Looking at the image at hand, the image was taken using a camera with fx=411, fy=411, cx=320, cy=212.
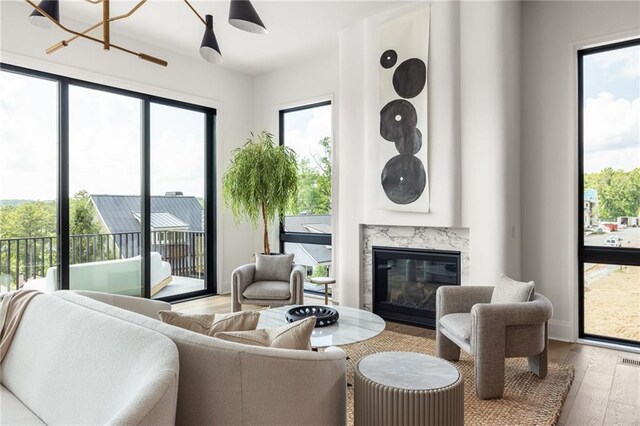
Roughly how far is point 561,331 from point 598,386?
0.99 meters

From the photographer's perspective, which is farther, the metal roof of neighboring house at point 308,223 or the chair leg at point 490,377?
the metal roof of neighboring house at point 308,223

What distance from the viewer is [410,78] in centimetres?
400

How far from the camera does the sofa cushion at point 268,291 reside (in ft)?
13.2

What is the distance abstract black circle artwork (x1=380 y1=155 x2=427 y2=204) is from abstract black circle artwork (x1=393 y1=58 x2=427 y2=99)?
24.9 inches

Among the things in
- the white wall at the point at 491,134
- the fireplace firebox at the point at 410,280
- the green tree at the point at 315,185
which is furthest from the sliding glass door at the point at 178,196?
the white wall at the point at 491,134

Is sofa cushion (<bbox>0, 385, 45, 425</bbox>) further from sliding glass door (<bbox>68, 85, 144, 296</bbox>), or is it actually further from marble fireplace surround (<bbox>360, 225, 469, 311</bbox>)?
marble fireplace surround (<bbox>360, 225, 469, 311</bbox>)

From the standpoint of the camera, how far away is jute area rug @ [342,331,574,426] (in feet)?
7.47

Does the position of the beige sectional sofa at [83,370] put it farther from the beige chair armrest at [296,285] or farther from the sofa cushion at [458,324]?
the beige chair armrest at [296,285]

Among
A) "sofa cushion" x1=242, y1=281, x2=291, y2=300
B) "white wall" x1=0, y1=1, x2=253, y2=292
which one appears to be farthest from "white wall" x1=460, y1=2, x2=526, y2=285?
"white wall" x1=0, y1=1, x2=253, y2=292

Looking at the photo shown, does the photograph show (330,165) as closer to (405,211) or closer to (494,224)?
(405,211)

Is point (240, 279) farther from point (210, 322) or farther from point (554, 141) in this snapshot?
point (554, 141)

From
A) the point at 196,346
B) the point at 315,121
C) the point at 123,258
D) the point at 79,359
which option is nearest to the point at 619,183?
the point at 315,121

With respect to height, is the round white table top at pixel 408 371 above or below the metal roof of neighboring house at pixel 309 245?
below

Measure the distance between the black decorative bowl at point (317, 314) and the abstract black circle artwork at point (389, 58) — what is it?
101 inches
